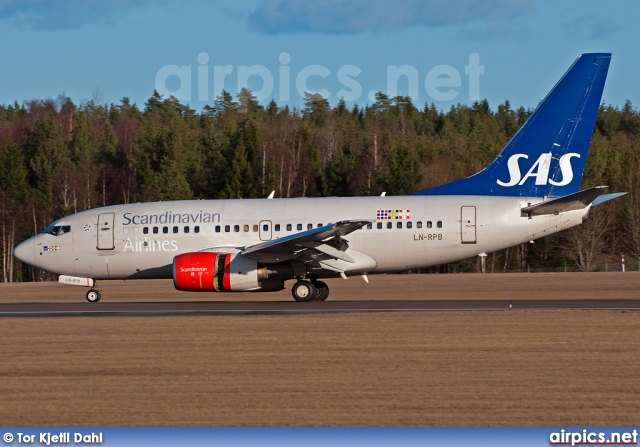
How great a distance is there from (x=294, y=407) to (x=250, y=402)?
0.67 metres

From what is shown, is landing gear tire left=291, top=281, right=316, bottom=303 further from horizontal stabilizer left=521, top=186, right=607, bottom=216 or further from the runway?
horizontal stabilizer left=521, top=186, right=607, bottom=216

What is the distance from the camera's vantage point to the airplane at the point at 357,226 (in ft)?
89.2

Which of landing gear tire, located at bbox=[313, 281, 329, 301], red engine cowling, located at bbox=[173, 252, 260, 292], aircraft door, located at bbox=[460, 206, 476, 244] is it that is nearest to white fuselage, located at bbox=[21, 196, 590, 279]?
aircraft door, located at bbox=[460, 206, 476, 244]

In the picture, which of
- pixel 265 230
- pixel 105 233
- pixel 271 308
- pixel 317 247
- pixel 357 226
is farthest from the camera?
pixel 105 233

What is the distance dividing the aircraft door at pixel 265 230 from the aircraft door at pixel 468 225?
5.82 meters

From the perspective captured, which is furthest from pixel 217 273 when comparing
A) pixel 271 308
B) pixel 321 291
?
pixel 321 291

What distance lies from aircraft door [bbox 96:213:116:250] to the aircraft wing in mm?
4951

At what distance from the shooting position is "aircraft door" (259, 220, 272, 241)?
94.7 feet

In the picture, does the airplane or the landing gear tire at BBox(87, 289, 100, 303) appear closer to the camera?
the airplane

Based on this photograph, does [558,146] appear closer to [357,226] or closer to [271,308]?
[357,226]

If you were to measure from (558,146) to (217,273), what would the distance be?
11.1 metres

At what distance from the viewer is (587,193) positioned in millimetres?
26297

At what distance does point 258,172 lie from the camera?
267 ft

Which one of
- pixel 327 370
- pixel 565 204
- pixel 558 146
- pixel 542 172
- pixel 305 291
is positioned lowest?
pixel 327 370
